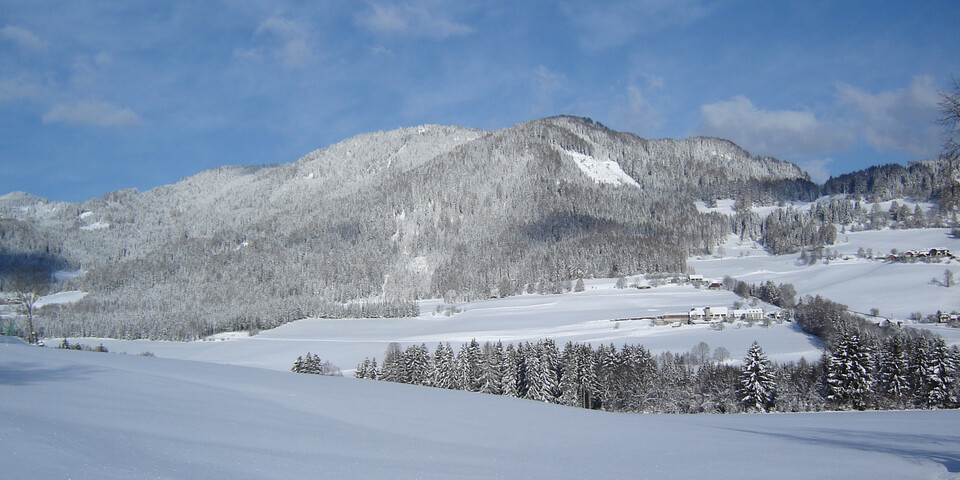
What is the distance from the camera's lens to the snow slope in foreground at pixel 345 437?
6703mm

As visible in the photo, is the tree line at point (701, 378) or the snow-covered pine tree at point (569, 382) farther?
the snow-covered pine tree at point (569, 382)

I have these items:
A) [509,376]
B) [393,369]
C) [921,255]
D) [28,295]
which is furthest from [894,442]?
[921,255]

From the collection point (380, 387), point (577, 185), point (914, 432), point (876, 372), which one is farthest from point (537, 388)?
point (577, 185)

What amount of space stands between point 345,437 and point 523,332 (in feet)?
252

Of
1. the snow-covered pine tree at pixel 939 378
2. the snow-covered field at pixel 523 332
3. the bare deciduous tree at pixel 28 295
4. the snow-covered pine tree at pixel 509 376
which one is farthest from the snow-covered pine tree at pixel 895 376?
the bare deciduous tree at pixel 28 295

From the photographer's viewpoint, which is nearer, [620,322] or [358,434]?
[358,434]

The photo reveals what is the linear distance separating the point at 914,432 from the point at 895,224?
174m

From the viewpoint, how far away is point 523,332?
84.9 meters

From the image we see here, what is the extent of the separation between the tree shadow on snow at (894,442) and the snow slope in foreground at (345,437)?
40 millimetres

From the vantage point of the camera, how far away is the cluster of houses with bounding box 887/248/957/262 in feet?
373

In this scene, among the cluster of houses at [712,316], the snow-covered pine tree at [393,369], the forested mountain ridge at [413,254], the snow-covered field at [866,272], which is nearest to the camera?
the snow-covered pine tree at [393,369]

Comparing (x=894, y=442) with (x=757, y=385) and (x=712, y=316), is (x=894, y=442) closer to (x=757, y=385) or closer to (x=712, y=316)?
(x=757, y=385)

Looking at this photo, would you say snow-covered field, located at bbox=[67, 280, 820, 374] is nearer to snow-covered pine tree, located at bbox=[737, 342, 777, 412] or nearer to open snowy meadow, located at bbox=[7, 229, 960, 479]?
snow-covered pine tree, located at bbox=[737, 342, 777, 412]

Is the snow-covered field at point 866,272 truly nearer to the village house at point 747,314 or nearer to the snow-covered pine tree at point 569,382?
the village house at point 747,314
